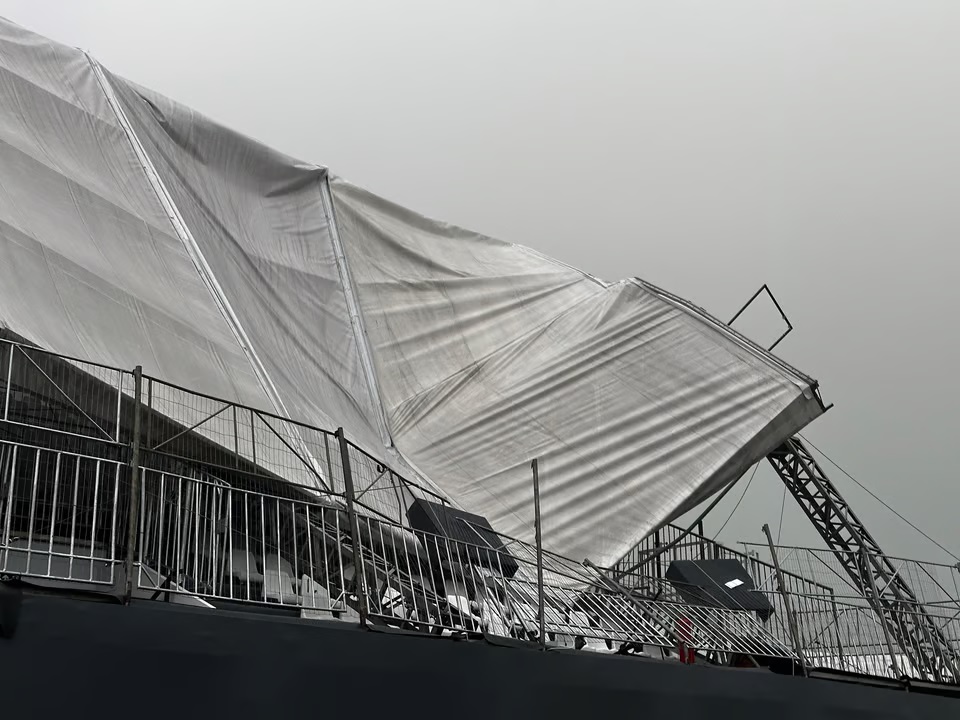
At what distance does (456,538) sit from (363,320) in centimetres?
645

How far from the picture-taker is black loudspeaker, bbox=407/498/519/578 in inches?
399

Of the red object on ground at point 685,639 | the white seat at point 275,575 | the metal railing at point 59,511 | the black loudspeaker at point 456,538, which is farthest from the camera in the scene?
the red object on ground at point 685,639

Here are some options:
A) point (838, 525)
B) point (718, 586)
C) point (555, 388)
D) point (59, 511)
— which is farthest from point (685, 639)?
point (838, 525)

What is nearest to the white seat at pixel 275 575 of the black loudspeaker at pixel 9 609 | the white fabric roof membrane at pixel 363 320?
the white fabric roof membrane at pixel 363 320

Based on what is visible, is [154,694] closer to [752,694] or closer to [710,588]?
[752,694]

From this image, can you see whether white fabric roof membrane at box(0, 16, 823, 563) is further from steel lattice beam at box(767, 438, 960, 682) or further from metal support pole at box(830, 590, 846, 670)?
steel lattice beam at box(767, 438, 960, 682)

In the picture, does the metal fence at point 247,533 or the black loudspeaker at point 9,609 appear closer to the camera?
the black loudspeaker at point 9,609

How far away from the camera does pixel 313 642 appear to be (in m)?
7.37

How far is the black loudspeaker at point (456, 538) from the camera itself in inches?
399

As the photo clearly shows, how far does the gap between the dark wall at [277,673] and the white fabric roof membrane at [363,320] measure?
2876mm

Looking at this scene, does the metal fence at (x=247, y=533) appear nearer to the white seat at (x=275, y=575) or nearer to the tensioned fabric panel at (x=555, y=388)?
A: the white seat at (x=275, y=575)

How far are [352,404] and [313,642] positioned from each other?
752 centimetres

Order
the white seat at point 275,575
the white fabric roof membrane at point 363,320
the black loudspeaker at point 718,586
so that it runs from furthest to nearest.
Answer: the black loudspeaker at point 718,586
the white fabric roof membrane at point 363,320
the white seat at point 275,575

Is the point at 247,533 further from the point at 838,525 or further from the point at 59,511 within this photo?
the point at 838,525
